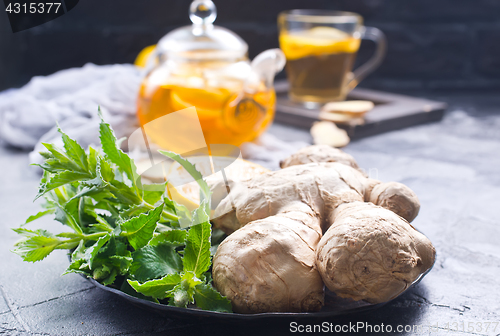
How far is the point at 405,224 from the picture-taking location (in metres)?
0.47

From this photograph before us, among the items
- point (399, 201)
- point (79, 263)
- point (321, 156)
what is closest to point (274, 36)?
point (321, 156)

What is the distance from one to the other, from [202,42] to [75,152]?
49 centimetres

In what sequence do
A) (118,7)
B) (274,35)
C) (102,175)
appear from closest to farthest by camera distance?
(102,175) < (118,7) < (274,35)

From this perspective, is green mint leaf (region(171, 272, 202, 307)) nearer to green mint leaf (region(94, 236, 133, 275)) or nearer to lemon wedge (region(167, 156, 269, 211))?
green mint leaf (region(94, 236, 133, 275))

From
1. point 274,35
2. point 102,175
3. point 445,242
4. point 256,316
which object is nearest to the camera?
point 256,316

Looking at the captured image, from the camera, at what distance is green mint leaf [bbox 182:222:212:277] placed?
0.46 meters

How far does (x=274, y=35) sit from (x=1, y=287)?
1.24 meters

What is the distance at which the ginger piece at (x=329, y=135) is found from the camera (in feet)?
3.42

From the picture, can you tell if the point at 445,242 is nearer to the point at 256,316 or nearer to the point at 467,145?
the point at 256,316

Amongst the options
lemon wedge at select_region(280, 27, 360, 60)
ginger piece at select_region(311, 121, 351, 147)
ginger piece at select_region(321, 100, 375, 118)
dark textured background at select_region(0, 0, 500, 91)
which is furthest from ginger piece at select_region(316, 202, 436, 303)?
dark textured background at select_region(0, 0, 500, 91)

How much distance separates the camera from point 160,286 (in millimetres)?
433

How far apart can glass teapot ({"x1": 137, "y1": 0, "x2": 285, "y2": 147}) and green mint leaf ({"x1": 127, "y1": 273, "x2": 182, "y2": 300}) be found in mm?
482

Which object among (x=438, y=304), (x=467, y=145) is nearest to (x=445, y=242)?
(x=438, y=304)

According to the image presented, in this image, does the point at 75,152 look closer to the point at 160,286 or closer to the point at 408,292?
the point at 160,286
